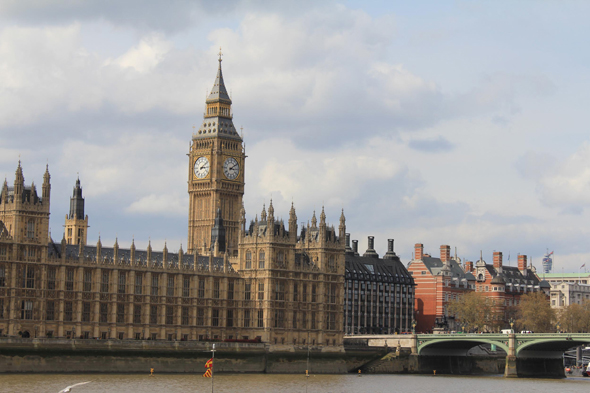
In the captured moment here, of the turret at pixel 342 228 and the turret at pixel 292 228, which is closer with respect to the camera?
the turret at pixel 292 228

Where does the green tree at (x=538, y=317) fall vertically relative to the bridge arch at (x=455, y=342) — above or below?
above

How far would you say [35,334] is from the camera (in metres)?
130

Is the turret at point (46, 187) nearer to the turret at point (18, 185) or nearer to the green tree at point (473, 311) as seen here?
the turret at point (18, 185)

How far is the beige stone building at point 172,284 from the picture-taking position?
130288 millimetres

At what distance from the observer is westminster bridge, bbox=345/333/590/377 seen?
489 ft

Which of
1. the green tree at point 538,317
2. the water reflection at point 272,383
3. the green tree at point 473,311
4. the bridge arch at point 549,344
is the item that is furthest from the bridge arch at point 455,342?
the green tree at point 538,317

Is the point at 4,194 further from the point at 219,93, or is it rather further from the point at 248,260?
the point at 219,93

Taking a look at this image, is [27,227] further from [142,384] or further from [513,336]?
[513,336]

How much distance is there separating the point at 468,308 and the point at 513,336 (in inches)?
1678

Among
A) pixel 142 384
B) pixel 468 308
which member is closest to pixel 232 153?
pixel 468 308

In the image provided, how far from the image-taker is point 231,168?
196000 mm

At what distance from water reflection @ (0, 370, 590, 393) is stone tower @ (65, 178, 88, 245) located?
5689 cm

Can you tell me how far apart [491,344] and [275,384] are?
49.7 meters

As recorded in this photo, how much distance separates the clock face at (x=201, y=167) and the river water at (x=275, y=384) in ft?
208
